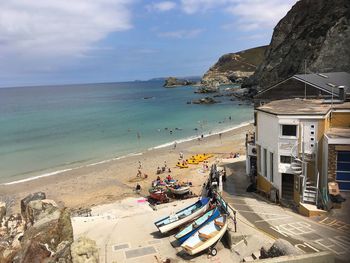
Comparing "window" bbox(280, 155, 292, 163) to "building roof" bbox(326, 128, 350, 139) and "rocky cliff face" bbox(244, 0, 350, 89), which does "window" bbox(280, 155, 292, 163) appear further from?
"rocky cliff face" bbox(244, 0, 350, 89)

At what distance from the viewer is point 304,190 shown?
60.9 ft

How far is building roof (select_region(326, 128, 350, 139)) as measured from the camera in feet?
59.2

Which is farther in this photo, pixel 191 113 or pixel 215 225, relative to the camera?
pixel 191 113

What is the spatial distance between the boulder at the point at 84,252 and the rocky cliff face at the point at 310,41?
61.4m

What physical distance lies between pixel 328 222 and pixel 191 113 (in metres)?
75.6

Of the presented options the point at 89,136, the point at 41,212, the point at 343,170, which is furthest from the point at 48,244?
the point at 89,136

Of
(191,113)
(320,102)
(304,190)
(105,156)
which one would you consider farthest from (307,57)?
(304,190)

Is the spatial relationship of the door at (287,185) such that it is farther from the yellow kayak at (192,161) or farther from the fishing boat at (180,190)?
the yellow kayak at (192,161)

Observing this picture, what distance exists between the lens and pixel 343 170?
712 inches

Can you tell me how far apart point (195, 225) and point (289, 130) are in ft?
23.2

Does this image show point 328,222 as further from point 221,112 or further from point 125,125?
point 221,112

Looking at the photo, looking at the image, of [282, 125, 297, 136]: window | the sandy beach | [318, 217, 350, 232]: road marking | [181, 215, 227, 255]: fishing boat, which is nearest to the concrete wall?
[181, 215, 227, 255]: fishing boat

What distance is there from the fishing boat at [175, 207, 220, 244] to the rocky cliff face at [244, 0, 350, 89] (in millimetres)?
56163

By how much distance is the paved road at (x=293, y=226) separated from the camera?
14302 mm
